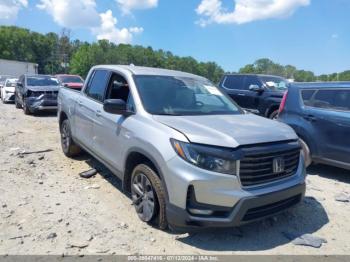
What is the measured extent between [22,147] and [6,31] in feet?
313

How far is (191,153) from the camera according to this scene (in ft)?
11.6

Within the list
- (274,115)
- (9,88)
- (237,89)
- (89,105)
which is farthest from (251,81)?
(9,88)

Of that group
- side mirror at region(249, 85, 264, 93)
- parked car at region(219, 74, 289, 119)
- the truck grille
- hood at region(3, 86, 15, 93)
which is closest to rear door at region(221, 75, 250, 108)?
parked car at region(219, 74, 289, 119)

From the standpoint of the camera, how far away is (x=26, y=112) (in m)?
14.8

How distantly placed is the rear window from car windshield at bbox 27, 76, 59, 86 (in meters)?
Result: 11.7

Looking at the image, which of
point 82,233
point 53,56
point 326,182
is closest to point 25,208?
point 82,233

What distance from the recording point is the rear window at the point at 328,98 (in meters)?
6.20

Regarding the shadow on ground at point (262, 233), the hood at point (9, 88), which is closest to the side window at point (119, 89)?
the shadow on ground at point (262, 233)

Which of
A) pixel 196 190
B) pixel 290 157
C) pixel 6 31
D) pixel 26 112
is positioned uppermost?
pixel 6 31

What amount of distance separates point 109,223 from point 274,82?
28.7ft

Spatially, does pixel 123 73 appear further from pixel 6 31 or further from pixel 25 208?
pixel 6 31

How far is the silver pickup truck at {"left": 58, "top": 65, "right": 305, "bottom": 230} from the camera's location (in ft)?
11.5

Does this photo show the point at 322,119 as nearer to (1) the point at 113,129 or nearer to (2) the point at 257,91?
(1) the point at 113,129

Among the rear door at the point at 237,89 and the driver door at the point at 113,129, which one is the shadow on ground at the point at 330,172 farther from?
the rear door at the point at 237,89
